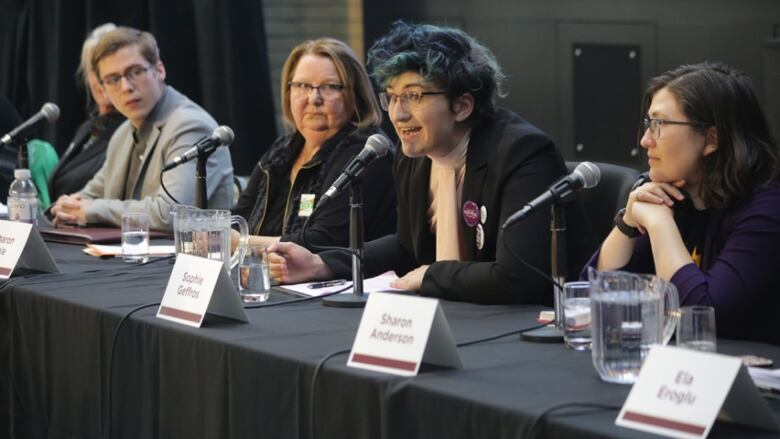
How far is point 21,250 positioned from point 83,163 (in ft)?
7.00

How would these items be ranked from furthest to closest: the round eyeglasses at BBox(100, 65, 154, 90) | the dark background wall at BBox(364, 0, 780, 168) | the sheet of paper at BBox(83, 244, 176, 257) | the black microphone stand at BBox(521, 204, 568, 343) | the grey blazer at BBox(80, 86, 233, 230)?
the round eyeglasses at BBox(100, 65, 154, 90), the grey blazer at BBox(80, 86, 233, 230), the dark background wall at BBox(364, 0, 780, 168), the sheet of paper at BBox(83, 244, 176, 257), the black microphone stand at BBox(521, 204, 568, 343)

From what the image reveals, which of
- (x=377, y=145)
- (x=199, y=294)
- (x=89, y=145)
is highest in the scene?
(x=377, y=145)

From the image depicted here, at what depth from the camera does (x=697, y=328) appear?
1.74 m

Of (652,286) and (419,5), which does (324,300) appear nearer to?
(652,286)

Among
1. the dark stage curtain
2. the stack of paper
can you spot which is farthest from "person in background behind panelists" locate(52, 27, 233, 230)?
the stack of paper

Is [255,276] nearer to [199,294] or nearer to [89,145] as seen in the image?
[199,294]

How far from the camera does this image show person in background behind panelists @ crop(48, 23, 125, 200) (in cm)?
502

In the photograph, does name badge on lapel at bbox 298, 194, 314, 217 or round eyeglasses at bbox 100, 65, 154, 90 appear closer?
name badge on lapel at bbox 298, 194, 314, 217

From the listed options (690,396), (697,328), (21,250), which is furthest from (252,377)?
(21,250)

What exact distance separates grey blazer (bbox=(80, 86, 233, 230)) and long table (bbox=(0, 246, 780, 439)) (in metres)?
0.79

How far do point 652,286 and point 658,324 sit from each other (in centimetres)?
6

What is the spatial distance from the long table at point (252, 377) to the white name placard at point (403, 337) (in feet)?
0.09

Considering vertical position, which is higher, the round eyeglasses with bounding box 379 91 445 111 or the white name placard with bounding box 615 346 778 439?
the round eyeglasses with bounding box 379 91 445 111

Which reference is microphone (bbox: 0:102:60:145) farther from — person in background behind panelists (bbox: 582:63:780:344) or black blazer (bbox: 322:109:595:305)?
person in background behind panelists (bbox: 582:63:780:344)
